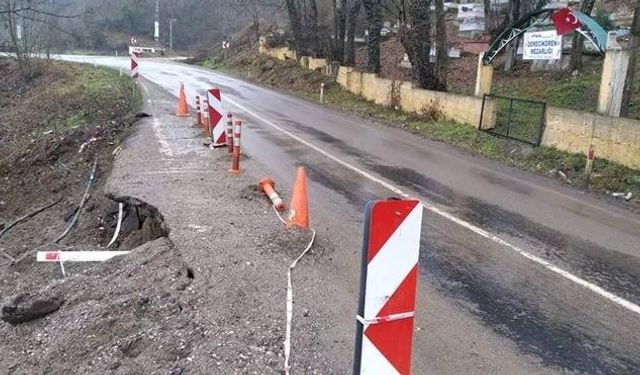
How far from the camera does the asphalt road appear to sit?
4.71 metres

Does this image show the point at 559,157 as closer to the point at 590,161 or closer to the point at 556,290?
the point at 590,161

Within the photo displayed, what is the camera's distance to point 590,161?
11.6 meters

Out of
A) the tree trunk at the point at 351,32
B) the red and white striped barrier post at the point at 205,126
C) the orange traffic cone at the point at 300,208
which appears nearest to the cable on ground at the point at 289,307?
the orange traffic cone at the point at 300,208

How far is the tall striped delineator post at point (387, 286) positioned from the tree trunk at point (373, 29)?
2351 cm

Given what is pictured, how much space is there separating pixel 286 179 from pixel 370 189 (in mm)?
1535

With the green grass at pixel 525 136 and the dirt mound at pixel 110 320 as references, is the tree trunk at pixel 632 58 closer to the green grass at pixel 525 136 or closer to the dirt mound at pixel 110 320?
the green grass at pixel 525 136

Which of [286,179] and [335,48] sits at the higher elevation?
[335,48]

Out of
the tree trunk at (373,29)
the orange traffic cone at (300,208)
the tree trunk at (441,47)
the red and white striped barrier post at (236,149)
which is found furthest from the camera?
the tree trunk at (373,29)

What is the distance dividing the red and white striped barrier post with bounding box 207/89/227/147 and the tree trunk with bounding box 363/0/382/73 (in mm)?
14420

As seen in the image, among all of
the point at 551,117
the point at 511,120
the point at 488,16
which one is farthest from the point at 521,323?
the point at 488,16

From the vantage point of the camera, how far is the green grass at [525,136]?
457 inches

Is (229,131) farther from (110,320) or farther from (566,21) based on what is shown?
(566,21)

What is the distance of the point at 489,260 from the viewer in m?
6.70

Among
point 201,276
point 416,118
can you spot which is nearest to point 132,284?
point 201,276
